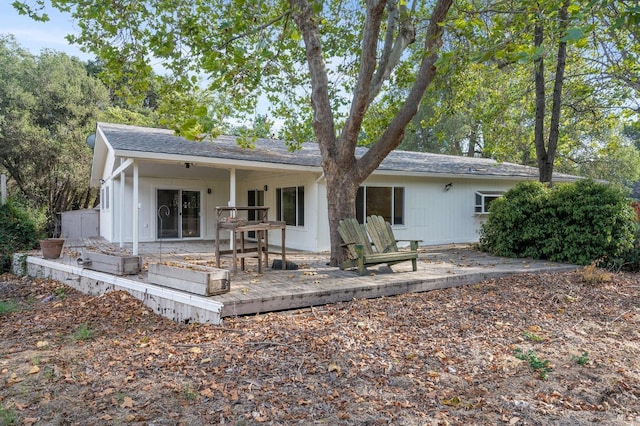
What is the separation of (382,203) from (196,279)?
758 centimetres

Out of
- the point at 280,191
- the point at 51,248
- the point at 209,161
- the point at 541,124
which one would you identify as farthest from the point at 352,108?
the point at 51,248

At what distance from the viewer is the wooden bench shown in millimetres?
6898

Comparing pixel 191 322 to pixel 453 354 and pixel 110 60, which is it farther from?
pixel 110 60

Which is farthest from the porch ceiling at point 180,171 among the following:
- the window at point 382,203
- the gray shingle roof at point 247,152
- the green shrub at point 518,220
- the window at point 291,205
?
the green shrub at point 518,220

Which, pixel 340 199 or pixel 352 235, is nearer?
pixel 352 235

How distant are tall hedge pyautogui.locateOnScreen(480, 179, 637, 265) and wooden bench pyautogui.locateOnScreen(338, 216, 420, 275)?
372 centimetres

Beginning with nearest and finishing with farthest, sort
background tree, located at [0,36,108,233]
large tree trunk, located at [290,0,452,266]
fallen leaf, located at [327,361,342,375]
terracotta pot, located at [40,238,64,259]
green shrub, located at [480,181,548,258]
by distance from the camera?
fallen leaf, located at [327,361,342,375], large tree trunk, located at [290,0,452,266], terracotta pot, located at [40,238,64,259], green shrub, located at [480,181,548,258], background tree, located at [0,36,108,233]

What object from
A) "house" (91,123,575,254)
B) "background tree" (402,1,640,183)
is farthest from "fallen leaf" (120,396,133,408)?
"house" (91,123,575,254)

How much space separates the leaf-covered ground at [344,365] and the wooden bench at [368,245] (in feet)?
3.93

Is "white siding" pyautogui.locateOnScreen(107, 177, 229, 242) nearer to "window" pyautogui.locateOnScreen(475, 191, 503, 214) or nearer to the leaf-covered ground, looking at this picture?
the leaf-covered ground

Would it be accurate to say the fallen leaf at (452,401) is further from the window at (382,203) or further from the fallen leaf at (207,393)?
the window at (382,203)

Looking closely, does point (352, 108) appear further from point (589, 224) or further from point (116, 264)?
point (589, 224)

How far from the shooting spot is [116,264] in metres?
6.71

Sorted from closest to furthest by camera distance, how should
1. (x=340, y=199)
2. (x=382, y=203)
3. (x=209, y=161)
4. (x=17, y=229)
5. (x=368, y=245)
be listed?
(x=368, y=245), (x=340, y=199), (x=209, y=161), (x=382, y=203), (x=17, y=229)
